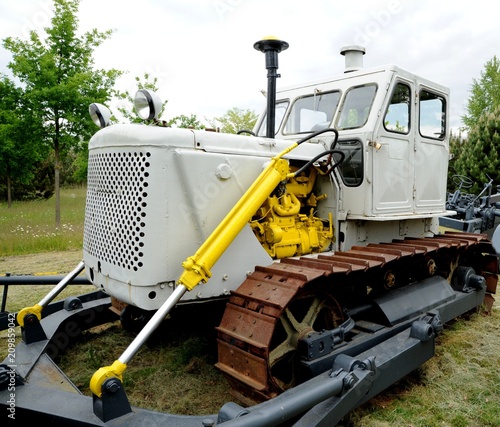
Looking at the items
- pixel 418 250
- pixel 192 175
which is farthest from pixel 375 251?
pixel 192 175

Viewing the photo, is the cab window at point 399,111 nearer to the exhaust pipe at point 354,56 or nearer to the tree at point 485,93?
the exhaust pipe at point 354,56

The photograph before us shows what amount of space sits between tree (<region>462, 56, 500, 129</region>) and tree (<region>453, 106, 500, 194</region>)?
747 centimetres

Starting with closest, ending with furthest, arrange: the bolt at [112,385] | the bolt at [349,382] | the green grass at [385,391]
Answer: the bolt at [112,385] → the bolt at [349,382] → the green grass at [385,391]

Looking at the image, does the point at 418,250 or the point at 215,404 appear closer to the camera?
the point at 215,404

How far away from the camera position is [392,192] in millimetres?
4348

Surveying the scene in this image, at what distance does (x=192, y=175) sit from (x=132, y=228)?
0.55 meters

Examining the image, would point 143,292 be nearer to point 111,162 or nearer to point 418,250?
point 111,162

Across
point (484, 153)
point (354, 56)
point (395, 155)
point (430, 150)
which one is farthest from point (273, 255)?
point (484, 153)

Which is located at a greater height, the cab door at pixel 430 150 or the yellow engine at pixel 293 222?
the cab door at pixel 430 150

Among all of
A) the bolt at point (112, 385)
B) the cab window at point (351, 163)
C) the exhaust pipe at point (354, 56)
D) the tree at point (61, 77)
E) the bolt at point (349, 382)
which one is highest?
the tree at point (61, 77)

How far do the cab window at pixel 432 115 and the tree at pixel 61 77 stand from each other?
9.12m

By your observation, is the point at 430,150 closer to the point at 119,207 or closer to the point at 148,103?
the point at 148,103

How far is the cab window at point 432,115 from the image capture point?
4680 mm

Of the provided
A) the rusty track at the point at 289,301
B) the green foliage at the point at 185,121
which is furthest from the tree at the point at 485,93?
the rusty track at the point at 289,301
